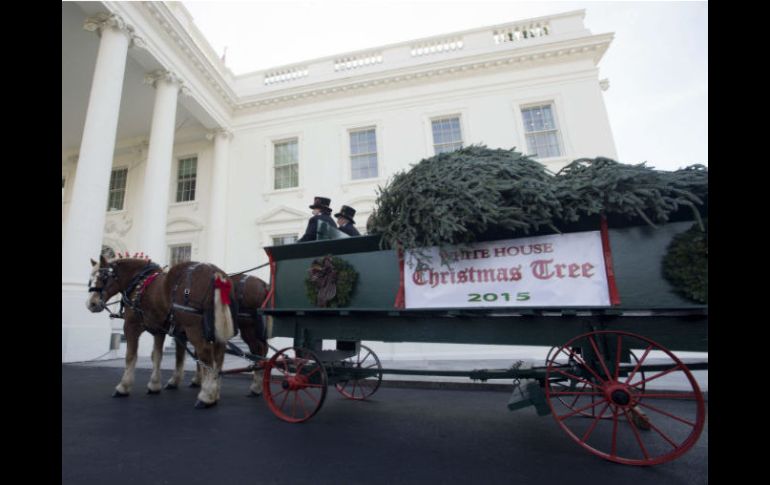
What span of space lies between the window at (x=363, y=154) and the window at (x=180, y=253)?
6792 mm

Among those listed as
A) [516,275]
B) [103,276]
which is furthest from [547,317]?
[103,276]

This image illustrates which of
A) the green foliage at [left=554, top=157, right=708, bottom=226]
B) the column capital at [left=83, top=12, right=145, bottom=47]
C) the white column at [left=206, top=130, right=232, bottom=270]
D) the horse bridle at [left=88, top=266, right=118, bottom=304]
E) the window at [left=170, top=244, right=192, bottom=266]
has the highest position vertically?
the column capital at [left=83, top=12, right=145, bottom=47]

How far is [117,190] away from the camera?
14.1 meters

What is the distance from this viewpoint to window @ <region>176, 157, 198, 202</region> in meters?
13.3

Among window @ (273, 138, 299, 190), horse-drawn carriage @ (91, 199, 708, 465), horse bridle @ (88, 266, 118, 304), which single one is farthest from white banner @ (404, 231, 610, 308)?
window @ (273, 138, 299, 190)

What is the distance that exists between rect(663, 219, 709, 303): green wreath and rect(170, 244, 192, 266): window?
1372cm

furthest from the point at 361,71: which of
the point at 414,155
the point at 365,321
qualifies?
the point at 365,321

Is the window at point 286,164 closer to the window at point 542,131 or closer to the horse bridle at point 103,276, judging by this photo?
the horse bridle at point 103,276

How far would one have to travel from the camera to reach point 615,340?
2730mm

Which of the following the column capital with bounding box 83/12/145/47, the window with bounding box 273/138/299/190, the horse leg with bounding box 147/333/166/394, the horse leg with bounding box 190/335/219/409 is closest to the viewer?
the horse leg with bounding box 190/335/219/409

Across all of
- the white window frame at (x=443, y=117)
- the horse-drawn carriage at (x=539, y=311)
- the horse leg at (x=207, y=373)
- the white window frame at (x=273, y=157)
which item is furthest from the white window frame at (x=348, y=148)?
the horse leg at (x=207, y=373)

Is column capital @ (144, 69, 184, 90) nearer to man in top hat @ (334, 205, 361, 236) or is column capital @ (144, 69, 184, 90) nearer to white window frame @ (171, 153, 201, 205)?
white window frame @ (171, 153, 201, 205)

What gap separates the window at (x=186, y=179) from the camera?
13.3m
